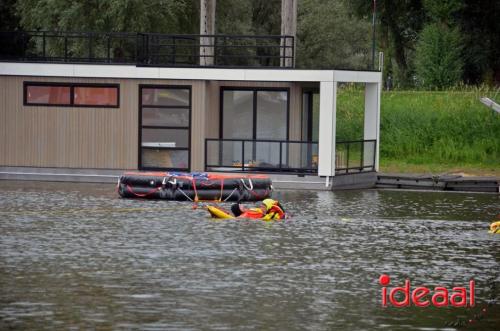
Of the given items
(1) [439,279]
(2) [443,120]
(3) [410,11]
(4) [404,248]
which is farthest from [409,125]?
(1) [439,279]

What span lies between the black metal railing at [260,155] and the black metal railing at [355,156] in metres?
0.90

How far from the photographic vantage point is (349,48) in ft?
287

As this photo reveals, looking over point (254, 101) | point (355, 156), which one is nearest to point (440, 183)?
point (355, 156)

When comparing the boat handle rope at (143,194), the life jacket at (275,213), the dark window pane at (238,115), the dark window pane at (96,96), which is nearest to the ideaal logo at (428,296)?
the life jacket at (275,213)

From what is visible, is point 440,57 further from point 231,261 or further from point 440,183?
point 231,261

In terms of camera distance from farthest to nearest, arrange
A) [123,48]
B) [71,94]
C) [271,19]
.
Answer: [271,19] < [123,48] < [71,94]

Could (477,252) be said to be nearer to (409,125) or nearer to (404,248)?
(404,248)

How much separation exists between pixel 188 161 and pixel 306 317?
2258cm

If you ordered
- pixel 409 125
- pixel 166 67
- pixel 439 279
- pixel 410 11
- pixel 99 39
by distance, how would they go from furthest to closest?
pixel 410 11
pixel 99 39
pixel 409 125
pixel 166 67
pixel 439 279

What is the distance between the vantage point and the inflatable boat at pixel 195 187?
36812 mm

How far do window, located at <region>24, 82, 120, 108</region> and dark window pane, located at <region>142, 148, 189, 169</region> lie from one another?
1.91 metres

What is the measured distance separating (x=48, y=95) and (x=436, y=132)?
16.2 meters

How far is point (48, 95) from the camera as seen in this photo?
4266 centimetres

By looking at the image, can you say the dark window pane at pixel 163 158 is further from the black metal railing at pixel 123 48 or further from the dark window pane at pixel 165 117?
the black metal railing at pixel 123 48
